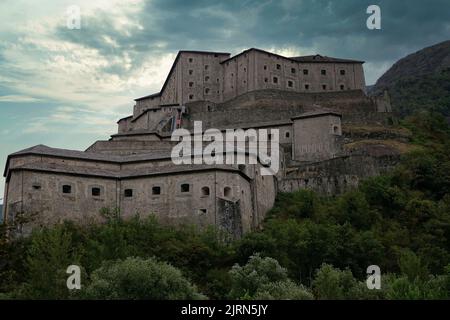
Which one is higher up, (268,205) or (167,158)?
(167,158)

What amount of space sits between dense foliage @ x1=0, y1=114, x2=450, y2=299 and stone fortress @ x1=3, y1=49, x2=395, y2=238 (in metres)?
1.65

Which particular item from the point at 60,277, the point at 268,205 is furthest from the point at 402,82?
the point at 60,277

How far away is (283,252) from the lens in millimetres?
44438

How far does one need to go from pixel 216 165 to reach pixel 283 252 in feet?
27.9

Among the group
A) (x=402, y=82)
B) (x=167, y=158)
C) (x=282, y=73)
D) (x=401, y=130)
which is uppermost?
(x=402, y=82)

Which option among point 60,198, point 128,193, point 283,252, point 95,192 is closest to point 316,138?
point 128,193

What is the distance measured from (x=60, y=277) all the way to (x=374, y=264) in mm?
19360

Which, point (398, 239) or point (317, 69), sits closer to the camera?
point (398, 239)

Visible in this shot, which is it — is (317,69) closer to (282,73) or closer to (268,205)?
(282,73)

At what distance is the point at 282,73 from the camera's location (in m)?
83.7

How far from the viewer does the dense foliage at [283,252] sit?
33750 mm

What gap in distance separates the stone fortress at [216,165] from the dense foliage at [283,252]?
165 centimetres

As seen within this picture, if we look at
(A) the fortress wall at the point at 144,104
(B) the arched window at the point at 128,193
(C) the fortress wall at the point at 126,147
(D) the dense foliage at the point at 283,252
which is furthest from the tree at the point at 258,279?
(A) the fortress wall at the point at 144,104

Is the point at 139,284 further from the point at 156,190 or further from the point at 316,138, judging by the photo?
the point at 316,138
